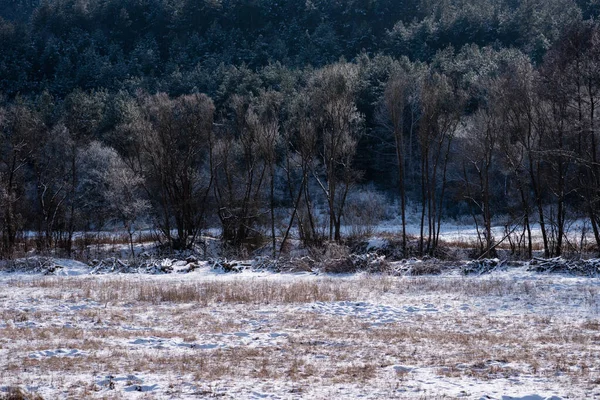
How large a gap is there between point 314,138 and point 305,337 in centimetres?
2550

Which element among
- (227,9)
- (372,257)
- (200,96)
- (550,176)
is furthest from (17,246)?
(227,9)

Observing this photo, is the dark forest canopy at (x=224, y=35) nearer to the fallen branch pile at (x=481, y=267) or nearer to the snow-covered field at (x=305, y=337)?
the fallen branch pile at (x=481, y=267)

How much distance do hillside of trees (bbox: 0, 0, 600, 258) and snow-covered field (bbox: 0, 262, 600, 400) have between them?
6.78 m

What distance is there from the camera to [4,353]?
10648 mm

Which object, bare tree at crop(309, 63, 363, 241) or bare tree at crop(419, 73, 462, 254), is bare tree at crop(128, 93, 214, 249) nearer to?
bare tree at crop(309, 63, 363, 241)

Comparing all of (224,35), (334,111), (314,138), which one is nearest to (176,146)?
(314,138)

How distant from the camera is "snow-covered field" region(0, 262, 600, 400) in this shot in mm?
8594

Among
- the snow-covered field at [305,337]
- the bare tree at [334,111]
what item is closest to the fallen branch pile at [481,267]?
the snow-covered field at [305,337]

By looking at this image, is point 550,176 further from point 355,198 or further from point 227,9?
point 227,9

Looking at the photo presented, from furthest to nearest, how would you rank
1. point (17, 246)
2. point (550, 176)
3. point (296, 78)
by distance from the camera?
point (296, 78)
point (17, 246)
point (550, 176)

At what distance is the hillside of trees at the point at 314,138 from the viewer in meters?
30.8

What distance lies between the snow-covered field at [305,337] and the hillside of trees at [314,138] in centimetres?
678

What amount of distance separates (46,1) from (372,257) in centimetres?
10067

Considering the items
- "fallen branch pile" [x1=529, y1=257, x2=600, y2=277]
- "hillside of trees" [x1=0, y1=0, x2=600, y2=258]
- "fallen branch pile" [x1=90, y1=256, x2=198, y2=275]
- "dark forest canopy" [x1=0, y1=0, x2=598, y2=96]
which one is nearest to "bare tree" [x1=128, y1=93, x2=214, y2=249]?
A: "hillside of trees" [x1=0, y1=0, x2=600, y2=258]
